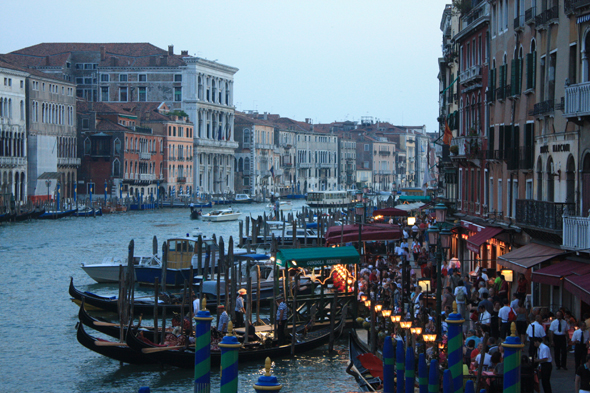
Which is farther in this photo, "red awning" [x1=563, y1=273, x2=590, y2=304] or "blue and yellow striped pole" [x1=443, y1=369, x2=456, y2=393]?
"red awning" [x1=563, y1=273, x2=590, y2=304]

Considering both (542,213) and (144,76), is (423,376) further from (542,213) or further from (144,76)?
(144,76)

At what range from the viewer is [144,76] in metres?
75.8

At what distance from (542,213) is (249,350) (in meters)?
5.08

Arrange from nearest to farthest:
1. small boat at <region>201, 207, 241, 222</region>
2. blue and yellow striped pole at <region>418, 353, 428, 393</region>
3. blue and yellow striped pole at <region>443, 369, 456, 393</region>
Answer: blue and yellow striped pole at <region>443, 369, 456, 393</region> → blue and yellow striped pole at <region>418, 353, 428, 393</region> → small boat at <region>201, 207, 241, 222</region>

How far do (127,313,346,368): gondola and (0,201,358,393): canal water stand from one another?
5.5 inches

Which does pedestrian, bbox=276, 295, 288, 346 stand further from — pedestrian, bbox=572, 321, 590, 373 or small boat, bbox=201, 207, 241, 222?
small boat, bbox=201, 207, 241, 222

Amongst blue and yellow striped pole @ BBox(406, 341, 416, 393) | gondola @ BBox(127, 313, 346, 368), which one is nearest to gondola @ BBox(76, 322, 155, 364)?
gondola @ BBox(127, 313, 346, 368)

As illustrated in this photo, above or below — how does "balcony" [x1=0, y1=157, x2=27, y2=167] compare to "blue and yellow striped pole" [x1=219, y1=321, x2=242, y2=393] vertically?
above

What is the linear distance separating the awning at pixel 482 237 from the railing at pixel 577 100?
4.65 m

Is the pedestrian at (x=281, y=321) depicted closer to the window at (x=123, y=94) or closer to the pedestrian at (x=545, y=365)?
the pedestrian at (x=545, y=365)

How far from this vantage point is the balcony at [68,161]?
60878 millimetres

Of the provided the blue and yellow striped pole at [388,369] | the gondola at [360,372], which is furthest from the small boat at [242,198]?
the blue and yellow striped pole at [388,369]

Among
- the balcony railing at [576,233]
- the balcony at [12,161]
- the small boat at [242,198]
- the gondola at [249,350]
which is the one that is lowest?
the gondola at [249,350]

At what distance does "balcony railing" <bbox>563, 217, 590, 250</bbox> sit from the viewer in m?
11.4
